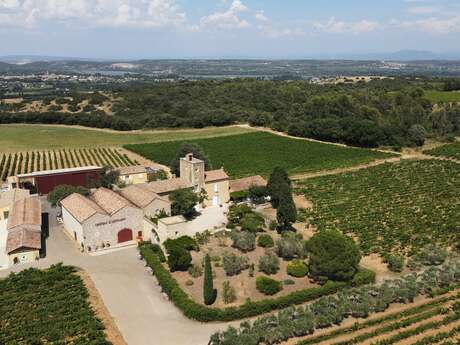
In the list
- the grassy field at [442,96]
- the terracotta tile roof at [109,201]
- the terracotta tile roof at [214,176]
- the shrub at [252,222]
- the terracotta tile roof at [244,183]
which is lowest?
the shrub at [252,222]

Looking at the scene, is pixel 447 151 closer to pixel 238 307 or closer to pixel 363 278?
pixel 363 278

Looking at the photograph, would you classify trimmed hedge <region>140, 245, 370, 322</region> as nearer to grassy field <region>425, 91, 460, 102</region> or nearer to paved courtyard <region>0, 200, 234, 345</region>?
paved courtyard <region>0, 200, 234, 345</region>

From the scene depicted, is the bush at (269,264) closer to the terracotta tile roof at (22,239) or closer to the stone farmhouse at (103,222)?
the stone farmhouse at (103,222)

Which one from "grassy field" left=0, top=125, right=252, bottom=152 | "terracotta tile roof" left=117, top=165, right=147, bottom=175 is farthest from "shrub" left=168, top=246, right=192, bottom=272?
"grassy field" left=0, top=125, right=252, bottom=152

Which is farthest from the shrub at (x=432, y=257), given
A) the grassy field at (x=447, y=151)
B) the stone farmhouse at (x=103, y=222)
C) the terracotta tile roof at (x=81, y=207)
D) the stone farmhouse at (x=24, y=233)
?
the grassy field at (x=447, y=151)

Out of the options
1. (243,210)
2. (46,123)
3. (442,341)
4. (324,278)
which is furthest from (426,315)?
(46,123)

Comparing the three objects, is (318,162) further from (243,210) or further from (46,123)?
(46,123)

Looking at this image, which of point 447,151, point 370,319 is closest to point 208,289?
point 370,319
